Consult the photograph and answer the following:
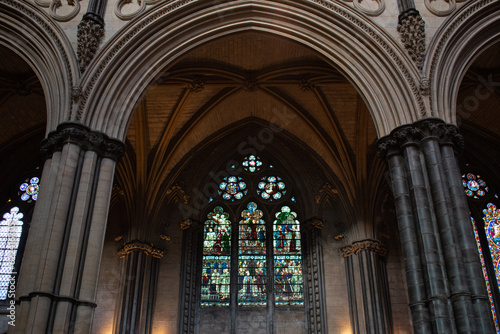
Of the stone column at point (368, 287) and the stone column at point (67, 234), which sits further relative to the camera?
the stone column at point (368, 287)

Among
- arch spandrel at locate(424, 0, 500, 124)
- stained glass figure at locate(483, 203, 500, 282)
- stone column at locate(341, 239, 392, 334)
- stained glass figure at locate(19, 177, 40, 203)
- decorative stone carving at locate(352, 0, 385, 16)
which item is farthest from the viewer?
stained glass figure at locate(19, 177, 40, 203)

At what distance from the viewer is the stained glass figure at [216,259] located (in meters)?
15.5

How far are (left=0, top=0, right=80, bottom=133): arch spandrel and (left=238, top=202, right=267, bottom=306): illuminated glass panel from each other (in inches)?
312

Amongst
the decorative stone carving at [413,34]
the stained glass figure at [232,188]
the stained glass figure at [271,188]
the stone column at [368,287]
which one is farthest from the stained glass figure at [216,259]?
the decorative stone carving at [413,34]

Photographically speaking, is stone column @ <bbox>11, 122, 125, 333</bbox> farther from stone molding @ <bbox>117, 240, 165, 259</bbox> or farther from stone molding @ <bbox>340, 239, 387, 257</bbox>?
stone molding @ <bbox>340, 239, 387, 257</bbox>

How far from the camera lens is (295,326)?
15.0 m

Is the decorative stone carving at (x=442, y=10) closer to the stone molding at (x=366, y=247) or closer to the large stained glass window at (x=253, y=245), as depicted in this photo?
the stone molding at (x=366, y=247)

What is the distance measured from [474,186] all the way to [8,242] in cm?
1473

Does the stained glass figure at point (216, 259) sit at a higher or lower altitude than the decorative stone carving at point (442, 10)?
lower

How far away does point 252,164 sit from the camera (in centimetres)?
1775

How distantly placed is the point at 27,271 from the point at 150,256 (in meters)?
6.55

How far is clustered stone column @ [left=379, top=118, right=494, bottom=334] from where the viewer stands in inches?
329

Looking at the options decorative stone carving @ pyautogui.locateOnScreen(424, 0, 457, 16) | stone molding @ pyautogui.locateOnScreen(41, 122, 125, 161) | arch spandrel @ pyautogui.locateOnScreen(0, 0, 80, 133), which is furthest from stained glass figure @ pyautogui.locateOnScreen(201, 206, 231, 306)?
decorative stone carving @ pyautogui.locateOnScreen(424, 0, 457, 16)

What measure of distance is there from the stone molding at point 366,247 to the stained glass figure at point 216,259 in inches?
149
